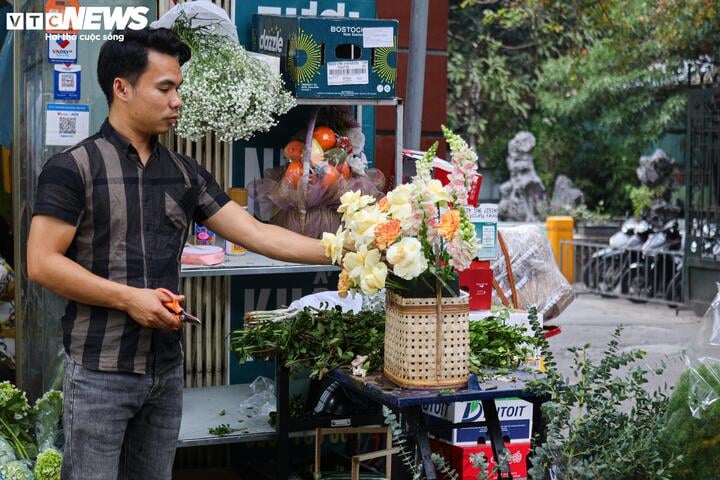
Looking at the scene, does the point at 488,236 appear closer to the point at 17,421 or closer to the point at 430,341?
the point at 430,341

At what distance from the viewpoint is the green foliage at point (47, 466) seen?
4410 mm

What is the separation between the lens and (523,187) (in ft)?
91.5

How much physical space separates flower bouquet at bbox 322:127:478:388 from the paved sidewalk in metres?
6.19

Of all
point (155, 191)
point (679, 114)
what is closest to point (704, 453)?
point (155, 191)

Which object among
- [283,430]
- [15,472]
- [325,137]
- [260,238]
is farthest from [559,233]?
[260,238]

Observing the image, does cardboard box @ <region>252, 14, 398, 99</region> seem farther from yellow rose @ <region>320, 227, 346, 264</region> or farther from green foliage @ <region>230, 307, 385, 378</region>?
yellow rose @ <region>320, 227, 346, 264</region>

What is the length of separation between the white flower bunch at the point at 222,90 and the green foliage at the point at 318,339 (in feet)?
3.06

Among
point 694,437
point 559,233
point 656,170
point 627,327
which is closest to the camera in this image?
point 694,437

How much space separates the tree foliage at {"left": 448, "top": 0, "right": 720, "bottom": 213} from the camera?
1535cm

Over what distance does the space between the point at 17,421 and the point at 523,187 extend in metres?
24.0

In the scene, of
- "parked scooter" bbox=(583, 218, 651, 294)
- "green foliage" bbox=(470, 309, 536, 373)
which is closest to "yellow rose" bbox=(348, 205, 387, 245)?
"green foliage" bbox=(470, 309, 536, 373)

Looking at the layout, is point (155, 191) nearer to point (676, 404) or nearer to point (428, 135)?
point (676, 404)

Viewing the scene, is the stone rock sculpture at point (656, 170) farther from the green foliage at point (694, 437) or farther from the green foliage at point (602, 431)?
the green foliage at point (694, 437)

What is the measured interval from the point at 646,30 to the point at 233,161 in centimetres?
1389
